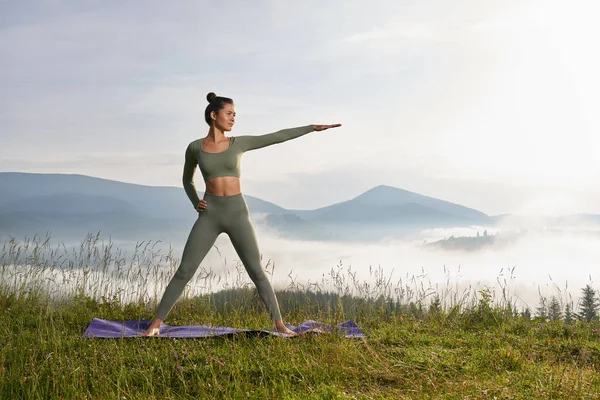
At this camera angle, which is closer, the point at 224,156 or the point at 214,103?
the point at 224,156

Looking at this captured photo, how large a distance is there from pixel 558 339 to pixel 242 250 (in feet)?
12.8

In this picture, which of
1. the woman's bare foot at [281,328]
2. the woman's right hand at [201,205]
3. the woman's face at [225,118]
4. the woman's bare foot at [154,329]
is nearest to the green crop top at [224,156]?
the woman's face at [225,118]

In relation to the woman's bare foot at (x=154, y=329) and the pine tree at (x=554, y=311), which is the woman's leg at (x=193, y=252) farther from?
the pine tree at (x=554, y=311)

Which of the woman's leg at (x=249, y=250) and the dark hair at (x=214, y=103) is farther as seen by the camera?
the dark hair at (x=214, y=103)

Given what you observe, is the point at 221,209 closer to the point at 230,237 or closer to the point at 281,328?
the point at 230,237

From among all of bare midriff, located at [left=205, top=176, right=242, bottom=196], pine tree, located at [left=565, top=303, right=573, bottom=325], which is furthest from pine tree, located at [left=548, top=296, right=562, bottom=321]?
bare midriff, located at [left=205, top=176, right=242, bottom=196]

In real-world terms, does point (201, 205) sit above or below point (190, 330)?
above

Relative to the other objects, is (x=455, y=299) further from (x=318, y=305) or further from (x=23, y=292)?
(x=23, y=292)

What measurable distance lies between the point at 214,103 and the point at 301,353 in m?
3.02

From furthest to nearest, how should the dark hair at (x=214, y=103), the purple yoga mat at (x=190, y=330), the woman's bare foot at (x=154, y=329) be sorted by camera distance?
the dark hair at (x=214, y=103) → the woman's bare foot at (x=154, y=329) → the purple yoga mat at (x=190, y=330)

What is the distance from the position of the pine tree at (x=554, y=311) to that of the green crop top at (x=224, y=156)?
166 inches

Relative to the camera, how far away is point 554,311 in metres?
8.51

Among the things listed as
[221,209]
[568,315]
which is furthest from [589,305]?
[221,209]

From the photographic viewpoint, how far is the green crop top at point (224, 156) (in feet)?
22.8
